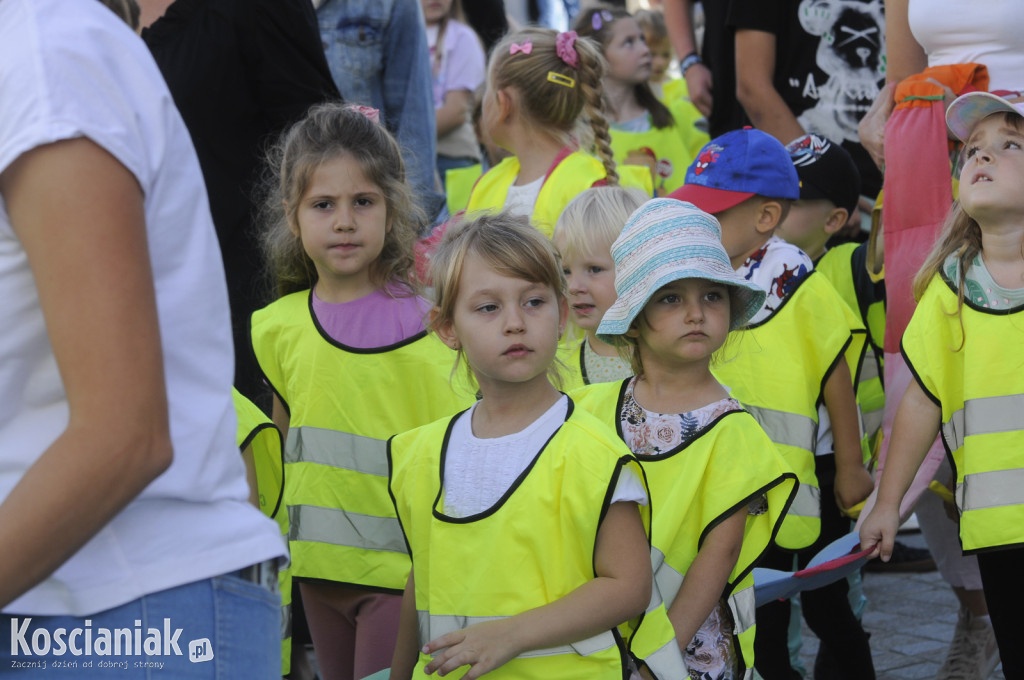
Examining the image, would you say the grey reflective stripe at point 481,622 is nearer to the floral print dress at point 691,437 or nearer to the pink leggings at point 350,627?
the floral print dress at point 691,437

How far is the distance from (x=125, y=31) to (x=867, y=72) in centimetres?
395

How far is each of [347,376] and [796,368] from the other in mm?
1358

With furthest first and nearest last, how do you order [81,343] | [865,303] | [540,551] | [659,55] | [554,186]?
[659,55] < [554,186] < [865,303] < [540,551] < [81,343]

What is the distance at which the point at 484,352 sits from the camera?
2.63 m

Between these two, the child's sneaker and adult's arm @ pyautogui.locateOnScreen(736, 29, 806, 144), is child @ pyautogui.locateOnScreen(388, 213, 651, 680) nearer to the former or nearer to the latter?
the child's sneaker

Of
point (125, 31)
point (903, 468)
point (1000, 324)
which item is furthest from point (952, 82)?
point (125, 31)

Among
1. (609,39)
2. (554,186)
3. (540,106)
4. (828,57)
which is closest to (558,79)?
(540,106)

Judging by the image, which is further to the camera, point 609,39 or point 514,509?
point 609,39

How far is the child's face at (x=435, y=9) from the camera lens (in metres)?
7.18

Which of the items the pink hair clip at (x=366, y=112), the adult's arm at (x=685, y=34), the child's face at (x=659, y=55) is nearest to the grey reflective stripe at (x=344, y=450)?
the pink hair clip at (x=366, y=112)

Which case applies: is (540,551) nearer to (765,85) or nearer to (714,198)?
(714,198)

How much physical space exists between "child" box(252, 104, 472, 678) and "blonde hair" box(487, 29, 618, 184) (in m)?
1.38

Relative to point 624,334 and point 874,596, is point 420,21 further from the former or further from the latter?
point 874,596

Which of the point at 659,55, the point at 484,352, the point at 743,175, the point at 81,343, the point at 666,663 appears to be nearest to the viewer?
the point at 81,343
